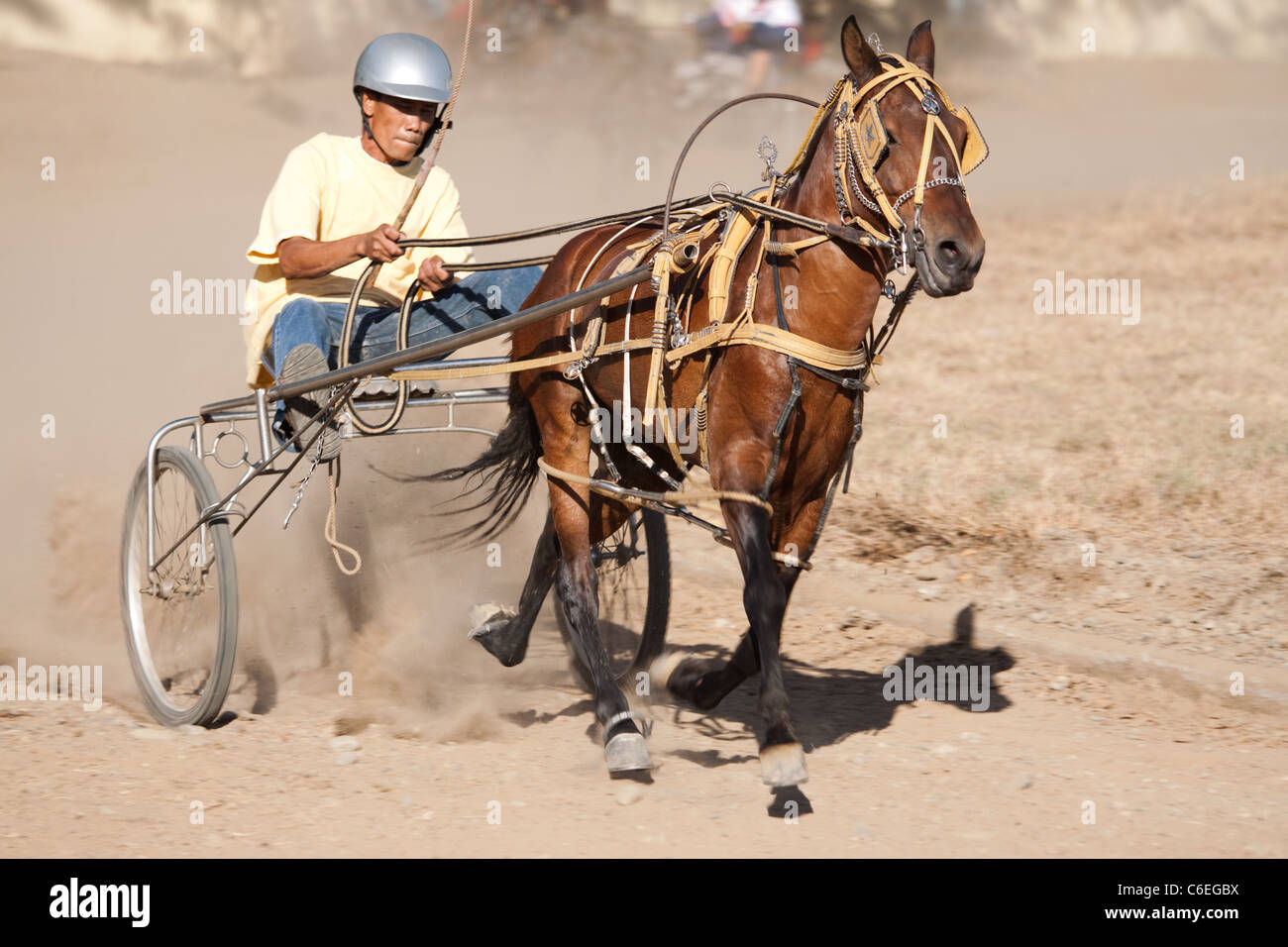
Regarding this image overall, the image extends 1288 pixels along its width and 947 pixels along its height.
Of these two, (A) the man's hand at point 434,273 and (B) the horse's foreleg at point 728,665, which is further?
(A) the man's hand at point 434,273

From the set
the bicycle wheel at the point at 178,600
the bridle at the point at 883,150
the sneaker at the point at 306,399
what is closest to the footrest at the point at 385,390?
the sneaker at the point at 306,399

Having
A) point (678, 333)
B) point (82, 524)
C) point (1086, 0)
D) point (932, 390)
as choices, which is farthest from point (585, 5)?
point (678, 333)

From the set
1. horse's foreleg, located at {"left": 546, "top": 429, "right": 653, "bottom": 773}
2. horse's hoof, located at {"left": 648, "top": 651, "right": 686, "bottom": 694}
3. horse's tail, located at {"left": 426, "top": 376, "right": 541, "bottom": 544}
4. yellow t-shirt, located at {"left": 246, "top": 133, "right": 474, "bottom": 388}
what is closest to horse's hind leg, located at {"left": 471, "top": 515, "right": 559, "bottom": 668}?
horse's tail, located at {"left": 426, "top": 376, "right": 541, "bottom": 544}

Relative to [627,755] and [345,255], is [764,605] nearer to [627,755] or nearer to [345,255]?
[627,755]

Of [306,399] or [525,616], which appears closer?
[306,399]

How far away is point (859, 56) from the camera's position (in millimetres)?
4527

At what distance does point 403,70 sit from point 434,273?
0.91 meters

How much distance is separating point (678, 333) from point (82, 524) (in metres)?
5.33

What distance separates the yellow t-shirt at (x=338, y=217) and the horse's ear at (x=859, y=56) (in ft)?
6.82

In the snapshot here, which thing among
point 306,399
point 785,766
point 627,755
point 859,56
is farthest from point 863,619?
point 859,56

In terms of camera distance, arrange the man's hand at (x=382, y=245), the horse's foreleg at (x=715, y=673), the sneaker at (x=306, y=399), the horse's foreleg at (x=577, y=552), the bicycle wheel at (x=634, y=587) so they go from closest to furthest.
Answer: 1. the horse's foreleg at (x=715, y=673)
2. the man's hand at (x=382, y=245)
3. the horse's foreleg at (x=577, y=552)
4. the sneaker at (x=306, y=399)
5. the bicycle wheel at (x=634, y=587)

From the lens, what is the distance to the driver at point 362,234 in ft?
19.5

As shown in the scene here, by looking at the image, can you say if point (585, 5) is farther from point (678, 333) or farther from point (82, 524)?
point (678, 333)

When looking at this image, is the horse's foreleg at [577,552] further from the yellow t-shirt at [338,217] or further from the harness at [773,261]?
the yellow t-shirt at [338,217]
